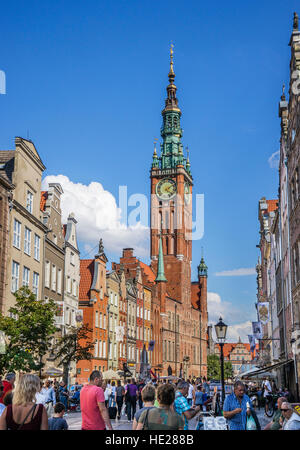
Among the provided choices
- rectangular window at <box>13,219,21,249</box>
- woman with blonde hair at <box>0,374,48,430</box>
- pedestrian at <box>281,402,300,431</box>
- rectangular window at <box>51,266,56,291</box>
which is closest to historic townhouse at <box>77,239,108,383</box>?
rectangular window at <box>51,266,56,291</box>

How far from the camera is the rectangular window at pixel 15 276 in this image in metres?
32.1

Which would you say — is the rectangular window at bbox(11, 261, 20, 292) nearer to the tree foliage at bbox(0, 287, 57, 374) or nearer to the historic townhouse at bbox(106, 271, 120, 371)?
the tree foliage at bbox(0, 287, 57, 374)

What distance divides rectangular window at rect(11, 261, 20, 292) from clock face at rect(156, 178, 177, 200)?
3194 inches

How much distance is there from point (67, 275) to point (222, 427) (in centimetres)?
3537

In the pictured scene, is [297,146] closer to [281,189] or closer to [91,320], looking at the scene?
[281,189]

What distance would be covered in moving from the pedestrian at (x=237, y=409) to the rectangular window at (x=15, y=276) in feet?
78.7

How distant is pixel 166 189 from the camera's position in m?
114

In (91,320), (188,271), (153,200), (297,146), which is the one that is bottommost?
(91,320)

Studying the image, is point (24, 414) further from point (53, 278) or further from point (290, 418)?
point (53, 278)

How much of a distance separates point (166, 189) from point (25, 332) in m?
89.0

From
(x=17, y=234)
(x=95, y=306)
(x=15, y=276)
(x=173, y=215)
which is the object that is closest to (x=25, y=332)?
(x=15, y=276)
